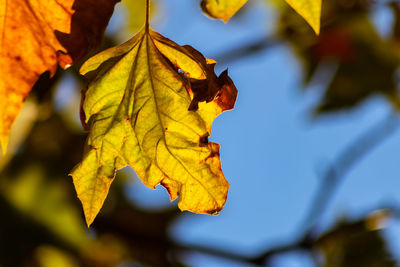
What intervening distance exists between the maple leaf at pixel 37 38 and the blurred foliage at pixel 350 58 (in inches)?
66.1

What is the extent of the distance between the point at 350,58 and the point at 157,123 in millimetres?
2110

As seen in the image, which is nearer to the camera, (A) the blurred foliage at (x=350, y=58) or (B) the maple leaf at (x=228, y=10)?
(B) the maple leaf at (x=228, y=10)

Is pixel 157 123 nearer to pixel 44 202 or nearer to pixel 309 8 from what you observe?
pixel 309 8

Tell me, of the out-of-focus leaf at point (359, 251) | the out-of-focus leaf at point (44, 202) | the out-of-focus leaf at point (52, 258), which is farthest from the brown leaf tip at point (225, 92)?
the out-of-focus leaf at point (52, 258)

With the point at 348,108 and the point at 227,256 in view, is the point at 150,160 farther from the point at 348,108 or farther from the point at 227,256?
the point at 348,108

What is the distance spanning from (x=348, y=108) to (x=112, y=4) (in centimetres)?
194

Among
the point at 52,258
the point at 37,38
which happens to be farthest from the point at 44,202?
the point at 37,38

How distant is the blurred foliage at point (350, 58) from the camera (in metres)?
2.50

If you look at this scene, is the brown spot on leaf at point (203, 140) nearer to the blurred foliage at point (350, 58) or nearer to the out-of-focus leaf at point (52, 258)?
the blurred foliage at point (350, 58)

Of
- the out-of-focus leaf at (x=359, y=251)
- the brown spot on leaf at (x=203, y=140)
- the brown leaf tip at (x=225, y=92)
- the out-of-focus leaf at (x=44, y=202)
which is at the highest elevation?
the brown leaf tip at (x=225, y=92)

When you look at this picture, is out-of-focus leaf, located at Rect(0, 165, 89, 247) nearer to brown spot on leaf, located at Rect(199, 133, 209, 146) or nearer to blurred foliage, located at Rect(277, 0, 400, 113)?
blurred foliage, located at Rect(277, 0, 400, 113)

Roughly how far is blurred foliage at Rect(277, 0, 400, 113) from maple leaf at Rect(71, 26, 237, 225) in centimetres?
162

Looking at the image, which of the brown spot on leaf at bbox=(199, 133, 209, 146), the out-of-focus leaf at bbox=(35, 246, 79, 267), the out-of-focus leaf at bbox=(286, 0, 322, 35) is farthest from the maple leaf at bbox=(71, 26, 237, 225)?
the out-of-focus leaf at bbox=(35, 246, 79, 267)

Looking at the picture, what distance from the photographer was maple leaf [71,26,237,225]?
775 mm
